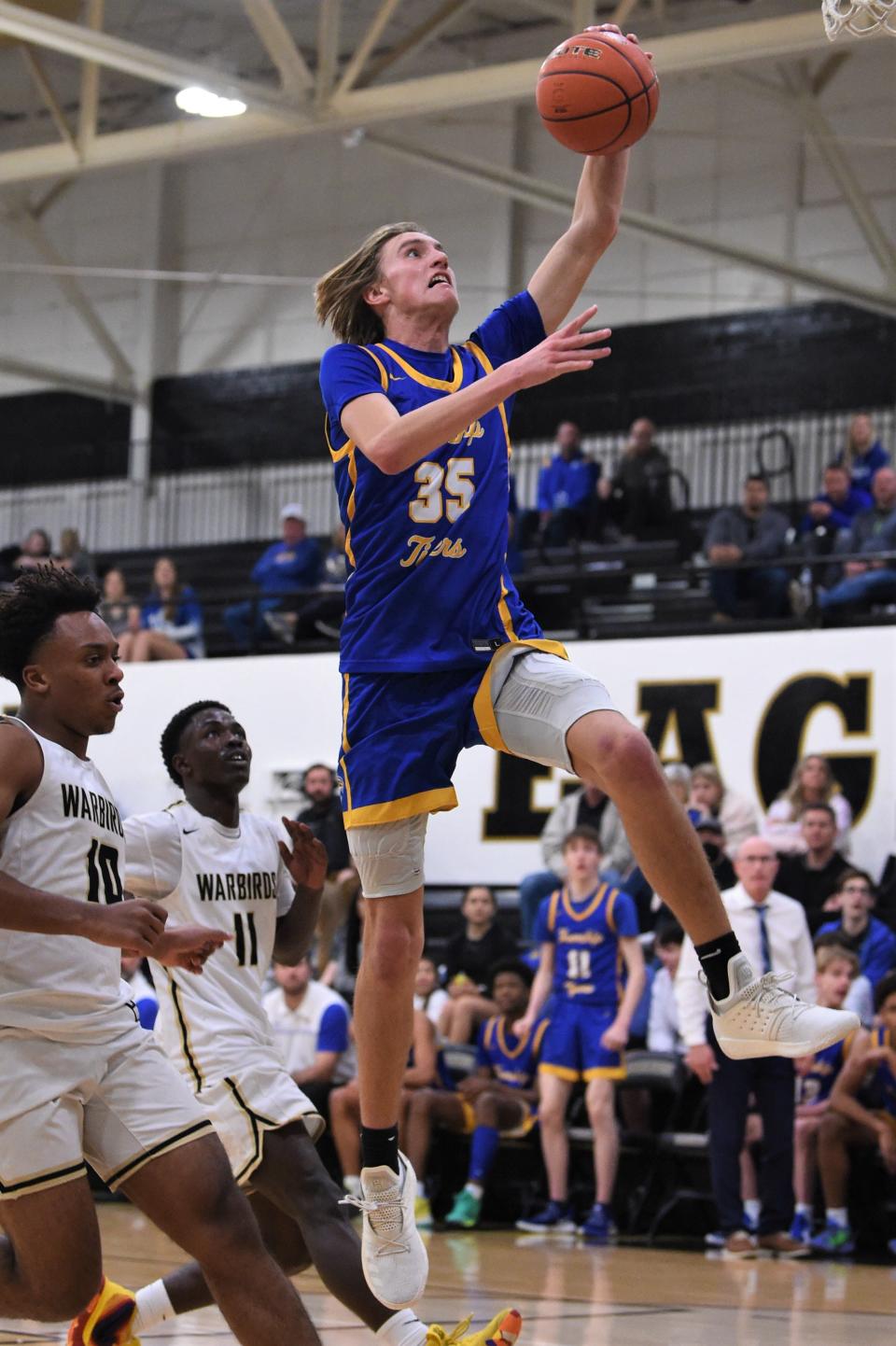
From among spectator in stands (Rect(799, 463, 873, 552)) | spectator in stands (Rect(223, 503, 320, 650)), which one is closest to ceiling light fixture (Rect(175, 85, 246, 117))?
spectator in stands (Rect(223, 503, 320, 650))

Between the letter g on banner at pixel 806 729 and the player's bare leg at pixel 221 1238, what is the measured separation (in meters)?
8.25

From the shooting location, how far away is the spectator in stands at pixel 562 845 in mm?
11992

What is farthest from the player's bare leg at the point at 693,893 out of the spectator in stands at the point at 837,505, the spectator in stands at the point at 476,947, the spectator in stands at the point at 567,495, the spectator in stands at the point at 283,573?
the spectator in stands at the point at 283,573

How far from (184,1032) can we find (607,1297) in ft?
9.17

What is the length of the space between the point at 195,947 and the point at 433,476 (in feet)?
4.38

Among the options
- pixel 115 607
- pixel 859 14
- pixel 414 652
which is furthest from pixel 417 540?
pixel 115 607

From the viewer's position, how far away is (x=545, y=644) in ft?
15.7

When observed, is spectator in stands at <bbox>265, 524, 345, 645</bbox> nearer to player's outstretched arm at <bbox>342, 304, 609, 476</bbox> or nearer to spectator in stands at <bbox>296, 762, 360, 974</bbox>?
spectator in stands at <bbox>296, 762, 360, 974</bbox>

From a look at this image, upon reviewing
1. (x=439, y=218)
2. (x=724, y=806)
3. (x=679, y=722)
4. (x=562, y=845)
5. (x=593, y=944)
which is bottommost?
(x=593, y=944)

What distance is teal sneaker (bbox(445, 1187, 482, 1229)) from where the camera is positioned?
10602 millimetres

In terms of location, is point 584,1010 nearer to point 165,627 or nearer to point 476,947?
point 476,947

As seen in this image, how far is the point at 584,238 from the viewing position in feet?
16.7

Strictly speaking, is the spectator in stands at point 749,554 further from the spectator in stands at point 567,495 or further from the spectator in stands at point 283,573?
the spectator in stands at point 283,573

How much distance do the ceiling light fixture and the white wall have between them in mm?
3623
